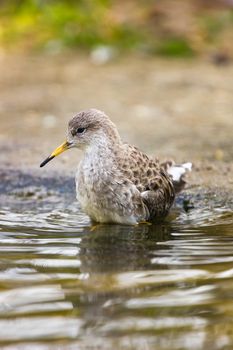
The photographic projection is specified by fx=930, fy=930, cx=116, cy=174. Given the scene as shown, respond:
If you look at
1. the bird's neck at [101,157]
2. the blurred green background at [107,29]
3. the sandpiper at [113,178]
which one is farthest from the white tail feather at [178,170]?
the blurred green background at [107,29]

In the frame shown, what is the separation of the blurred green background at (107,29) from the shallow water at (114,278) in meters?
5.89

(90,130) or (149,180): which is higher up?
→ (90,130)

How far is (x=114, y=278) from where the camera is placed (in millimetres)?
6238

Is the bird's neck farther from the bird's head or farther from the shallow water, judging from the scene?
the shallow water

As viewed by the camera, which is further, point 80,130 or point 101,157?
point 80,130

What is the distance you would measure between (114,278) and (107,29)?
Answer: 863cm

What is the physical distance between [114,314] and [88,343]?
452 mm

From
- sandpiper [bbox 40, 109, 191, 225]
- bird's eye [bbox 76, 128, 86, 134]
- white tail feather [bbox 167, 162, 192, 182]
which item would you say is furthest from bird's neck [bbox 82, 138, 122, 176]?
white tail feather [bbox 167, 162, 192, 182]

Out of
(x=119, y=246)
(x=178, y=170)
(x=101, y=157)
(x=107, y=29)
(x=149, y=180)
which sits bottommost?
(x=119, y=246)

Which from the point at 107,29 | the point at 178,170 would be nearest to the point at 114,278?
the point at 178,170

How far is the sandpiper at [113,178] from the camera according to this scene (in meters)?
7.63

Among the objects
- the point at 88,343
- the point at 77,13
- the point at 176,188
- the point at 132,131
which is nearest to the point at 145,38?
the point at 77,13

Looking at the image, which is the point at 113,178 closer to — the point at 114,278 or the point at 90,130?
the point at 90,130

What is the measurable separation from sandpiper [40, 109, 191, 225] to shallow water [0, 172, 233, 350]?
0.46 feet
